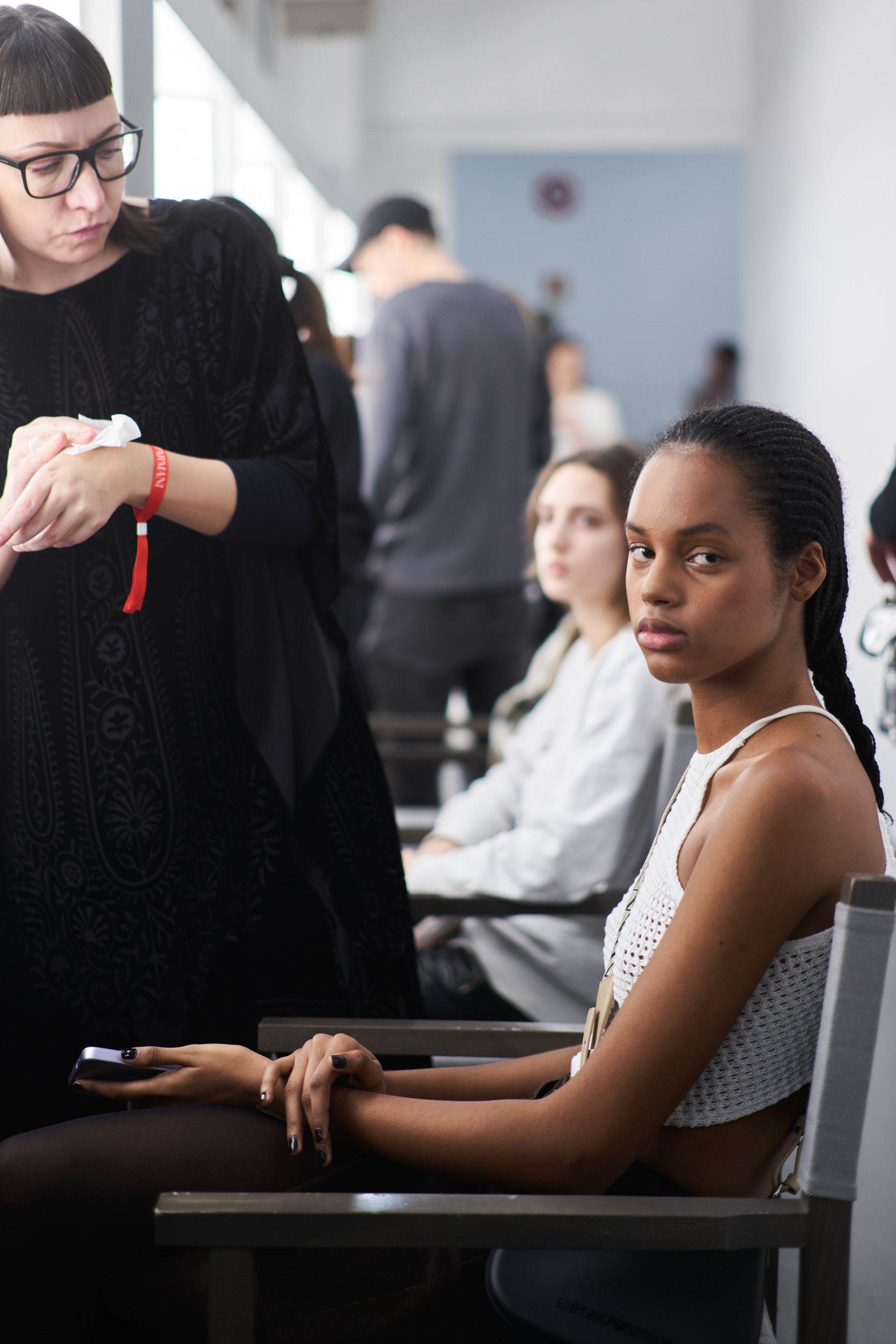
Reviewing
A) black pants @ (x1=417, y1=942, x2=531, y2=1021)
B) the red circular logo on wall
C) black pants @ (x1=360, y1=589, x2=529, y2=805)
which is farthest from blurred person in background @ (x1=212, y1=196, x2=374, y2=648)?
the red circular logo on wall

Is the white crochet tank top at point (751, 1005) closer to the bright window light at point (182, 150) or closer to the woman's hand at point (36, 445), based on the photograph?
the woman's hand at point (36, 445)

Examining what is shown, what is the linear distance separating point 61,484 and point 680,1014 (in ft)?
2.20

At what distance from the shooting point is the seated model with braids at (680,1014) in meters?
0.87

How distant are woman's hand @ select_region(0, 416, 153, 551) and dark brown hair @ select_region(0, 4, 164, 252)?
0.91 ft

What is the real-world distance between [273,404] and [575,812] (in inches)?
32.2

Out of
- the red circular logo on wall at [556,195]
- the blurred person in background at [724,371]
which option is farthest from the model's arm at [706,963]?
the red circular logo on wall at [556,195]

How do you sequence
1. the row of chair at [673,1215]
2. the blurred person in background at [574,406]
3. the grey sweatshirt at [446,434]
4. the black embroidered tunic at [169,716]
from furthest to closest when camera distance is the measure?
the blurred person in background at [574,406], the grey sweatshirt at [446,434], the black embroidered tunic at [169,716], the row of chair at [673,1215]

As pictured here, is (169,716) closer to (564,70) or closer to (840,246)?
(840,246)

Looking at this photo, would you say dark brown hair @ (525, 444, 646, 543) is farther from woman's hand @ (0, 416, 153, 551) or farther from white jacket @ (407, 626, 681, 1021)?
woman's hand @ (0, 416, 153, 551)

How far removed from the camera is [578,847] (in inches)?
70.2

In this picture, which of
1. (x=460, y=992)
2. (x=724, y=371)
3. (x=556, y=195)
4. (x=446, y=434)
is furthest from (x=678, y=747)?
(x=556, y=195)

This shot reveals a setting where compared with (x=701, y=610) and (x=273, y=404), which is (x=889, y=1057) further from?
(x=273, y=404)

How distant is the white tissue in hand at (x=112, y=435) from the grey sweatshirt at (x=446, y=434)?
209cm

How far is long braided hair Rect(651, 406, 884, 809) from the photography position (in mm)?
925
